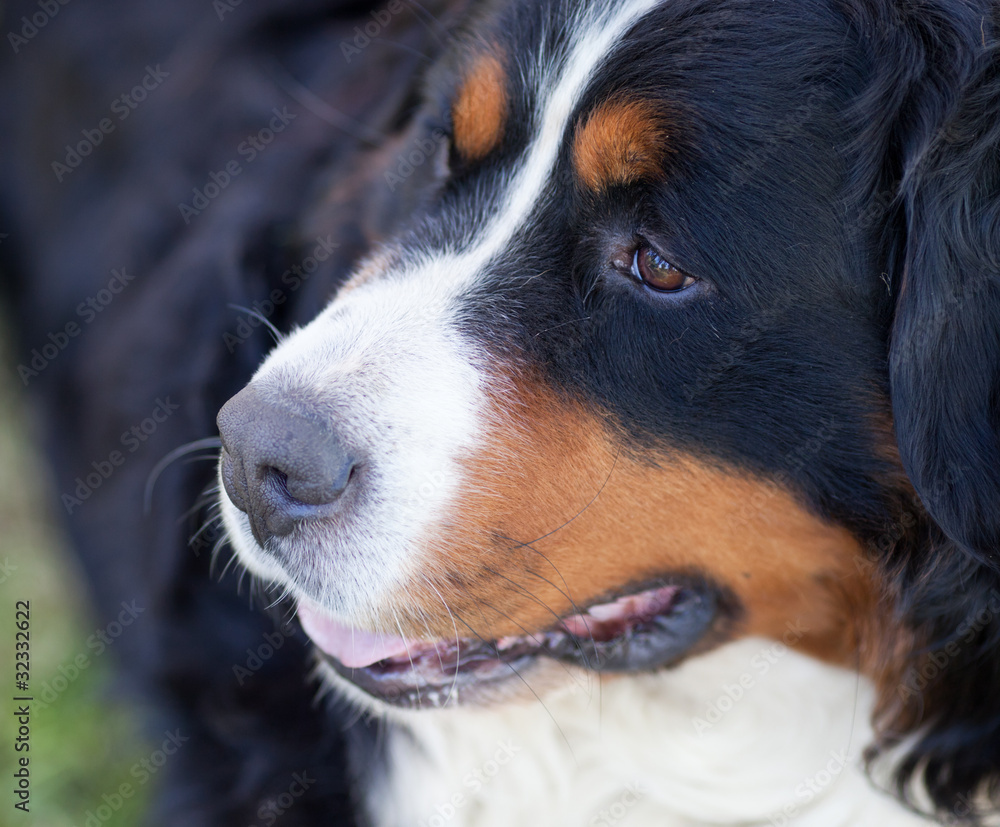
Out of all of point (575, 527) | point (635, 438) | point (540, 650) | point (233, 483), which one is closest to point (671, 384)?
point (635, 438)

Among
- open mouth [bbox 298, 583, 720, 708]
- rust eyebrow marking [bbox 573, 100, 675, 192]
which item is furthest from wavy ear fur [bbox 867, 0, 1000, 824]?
open mouth [bbox 298, 583, 720, 708]

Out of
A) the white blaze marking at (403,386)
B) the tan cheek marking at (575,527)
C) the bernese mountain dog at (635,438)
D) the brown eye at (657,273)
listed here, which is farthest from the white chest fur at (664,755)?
the brown eye at (657,273)

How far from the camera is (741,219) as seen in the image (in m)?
1.71

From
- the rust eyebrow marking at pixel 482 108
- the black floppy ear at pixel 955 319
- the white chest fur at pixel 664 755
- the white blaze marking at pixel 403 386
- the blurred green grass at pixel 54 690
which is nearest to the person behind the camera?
the black floppy ear at pixel 955 319

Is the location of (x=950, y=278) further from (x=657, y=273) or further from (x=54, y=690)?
(x=54, y=690)

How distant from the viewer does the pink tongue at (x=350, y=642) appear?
2016mm

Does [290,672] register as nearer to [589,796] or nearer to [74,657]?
[589,796]

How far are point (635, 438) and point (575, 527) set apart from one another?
19 centimetres

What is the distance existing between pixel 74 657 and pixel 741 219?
2866 millimetres

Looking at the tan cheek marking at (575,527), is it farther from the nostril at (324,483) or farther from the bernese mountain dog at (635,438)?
→ the nostril at (324,483)

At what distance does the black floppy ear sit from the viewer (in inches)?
63.7

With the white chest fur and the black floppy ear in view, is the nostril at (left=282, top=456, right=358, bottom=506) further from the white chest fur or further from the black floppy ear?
the black floppy ear

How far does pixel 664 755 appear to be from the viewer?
7.33 ft

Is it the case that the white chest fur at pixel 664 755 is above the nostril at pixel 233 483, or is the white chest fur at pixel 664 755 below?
below
